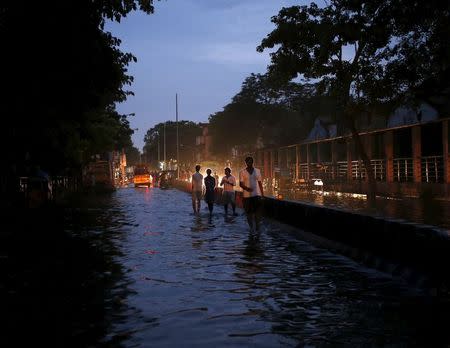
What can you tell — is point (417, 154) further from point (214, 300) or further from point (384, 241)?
point (214, 300)

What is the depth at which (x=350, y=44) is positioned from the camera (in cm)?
3112

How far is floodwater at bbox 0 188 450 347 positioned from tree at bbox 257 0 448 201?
17109 mm

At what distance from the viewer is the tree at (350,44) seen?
94.9ft

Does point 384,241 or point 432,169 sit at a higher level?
point 432,169

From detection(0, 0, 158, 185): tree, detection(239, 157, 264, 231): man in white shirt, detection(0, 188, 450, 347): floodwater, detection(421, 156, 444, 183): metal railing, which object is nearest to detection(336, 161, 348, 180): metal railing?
detection(421, 156, 444, 183): metal railing

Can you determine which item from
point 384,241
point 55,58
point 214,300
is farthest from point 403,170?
point 214,300

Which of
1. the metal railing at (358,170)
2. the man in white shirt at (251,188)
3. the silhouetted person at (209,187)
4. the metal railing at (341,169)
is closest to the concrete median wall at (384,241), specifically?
the man in white shirt at (251,188)

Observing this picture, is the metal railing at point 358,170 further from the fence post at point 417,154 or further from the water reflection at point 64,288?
the water reflection at point 64,288

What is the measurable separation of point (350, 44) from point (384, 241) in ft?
71.4

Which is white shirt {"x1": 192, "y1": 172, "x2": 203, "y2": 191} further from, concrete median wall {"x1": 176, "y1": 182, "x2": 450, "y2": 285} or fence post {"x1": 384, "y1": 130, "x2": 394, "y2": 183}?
fence post {"x1": 384, "y1": 130, "x2": 394, "y2": 183}

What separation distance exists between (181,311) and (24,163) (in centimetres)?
2595

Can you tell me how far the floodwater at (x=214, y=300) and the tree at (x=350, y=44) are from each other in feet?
56.1

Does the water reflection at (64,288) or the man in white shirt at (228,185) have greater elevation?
the man in white shirt at (228,185)

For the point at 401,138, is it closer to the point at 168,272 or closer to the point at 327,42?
the point at 327,42
